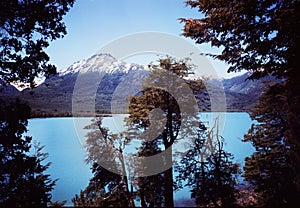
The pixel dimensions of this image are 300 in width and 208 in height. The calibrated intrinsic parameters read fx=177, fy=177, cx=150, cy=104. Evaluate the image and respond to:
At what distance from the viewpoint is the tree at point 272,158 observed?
46.1 ft

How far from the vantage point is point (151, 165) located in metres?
14.7

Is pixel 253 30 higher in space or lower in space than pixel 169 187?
higher

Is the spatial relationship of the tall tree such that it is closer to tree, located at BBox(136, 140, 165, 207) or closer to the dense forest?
the dense forest

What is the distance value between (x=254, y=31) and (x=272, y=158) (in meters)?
14.3

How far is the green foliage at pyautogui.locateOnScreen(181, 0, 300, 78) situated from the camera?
17.1 ft

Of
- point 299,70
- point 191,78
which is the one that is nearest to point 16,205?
point 299,70

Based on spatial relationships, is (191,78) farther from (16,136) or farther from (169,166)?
(16,136)

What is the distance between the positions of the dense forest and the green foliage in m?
0.03

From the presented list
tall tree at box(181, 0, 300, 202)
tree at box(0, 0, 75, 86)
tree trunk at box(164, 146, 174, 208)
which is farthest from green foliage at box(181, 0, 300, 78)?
tree trunk at box(164, 146, 174, 208)

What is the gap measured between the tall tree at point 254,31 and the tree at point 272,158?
966cm

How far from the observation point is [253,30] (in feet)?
18.8

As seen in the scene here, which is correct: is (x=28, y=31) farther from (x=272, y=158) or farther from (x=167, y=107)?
(x=272, y=158)

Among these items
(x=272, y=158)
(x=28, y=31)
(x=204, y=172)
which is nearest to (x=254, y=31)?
(x=28, y=31)

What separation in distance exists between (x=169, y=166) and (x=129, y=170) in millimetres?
3851
